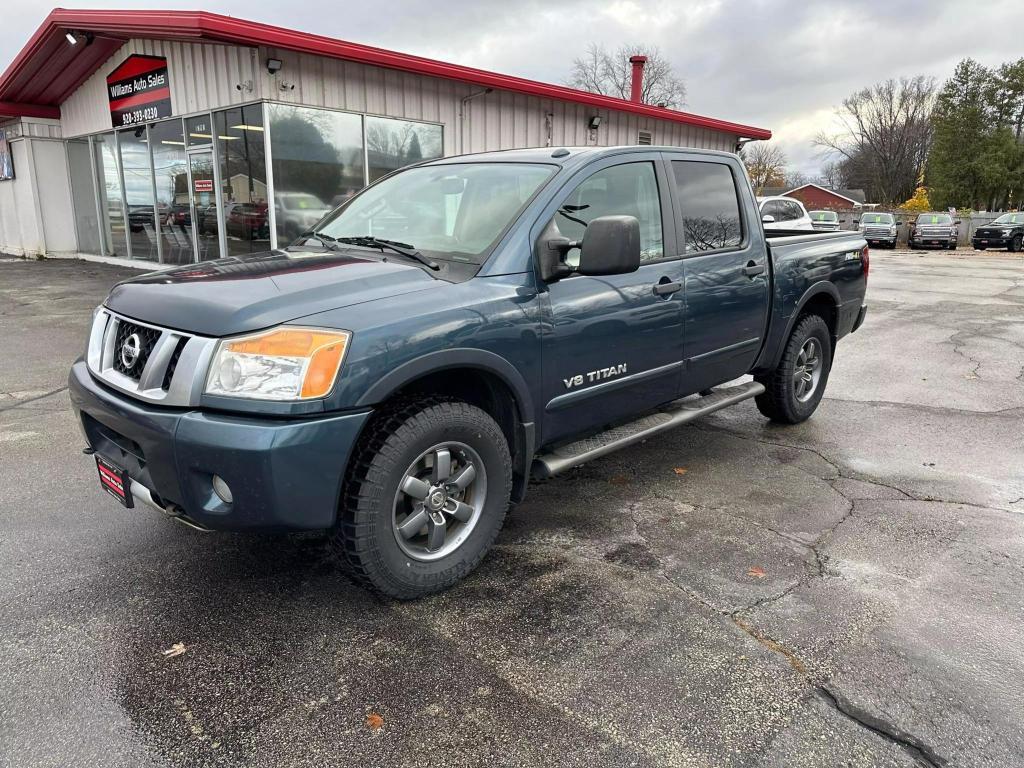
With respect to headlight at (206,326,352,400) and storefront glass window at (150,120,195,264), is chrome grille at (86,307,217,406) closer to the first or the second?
headlight at (206,326,352,400)

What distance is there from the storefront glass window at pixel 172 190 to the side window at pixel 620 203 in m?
11.7

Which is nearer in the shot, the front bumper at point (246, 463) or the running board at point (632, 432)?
the front bumper at point (246, 463)

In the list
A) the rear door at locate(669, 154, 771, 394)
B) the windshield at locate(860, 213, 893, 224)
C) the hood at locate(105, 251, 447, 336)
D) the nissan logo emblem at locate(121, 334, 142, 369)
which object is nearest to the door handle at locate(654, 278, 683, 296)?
the rear door at locate(669, 154, 771, 394)

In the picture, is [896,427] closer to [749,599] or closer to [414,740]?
[749,599]

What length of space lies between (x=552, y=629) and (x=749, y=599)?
86 cm

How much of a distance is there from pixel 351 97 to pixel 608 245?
10058mm

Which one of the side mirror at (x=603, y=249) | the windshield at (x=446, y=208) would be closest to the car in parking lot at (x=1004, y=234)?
the windshield at (x=446, y=208)

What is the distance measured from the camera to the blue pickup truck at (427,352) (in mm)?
2453

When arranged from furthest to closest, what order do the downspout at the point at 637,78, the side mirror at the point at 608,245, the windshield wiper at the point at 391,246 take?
the downspout at the point at 637,78 → the windshield wiper at the point at 391,246 → the side mirror at the point at 608,245

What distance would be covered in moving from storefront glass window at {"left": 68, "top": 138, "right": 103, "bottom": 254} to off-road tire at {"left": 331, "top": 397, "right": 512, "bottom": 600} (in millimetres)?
17673

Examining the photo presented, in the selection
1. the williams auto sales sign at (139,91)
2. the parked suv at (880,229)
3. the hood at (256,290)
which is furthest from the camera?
the parked suv at (880,229)

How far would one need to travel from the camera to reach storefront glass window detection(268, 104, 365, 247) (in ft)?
36.8

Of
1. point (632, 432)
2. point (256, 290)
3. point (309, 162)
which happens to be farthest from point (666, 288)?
point (309, 162)

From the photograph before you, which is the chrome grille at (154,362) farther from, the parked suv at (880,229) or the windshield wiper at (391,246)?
the parked suv at (880,229)
